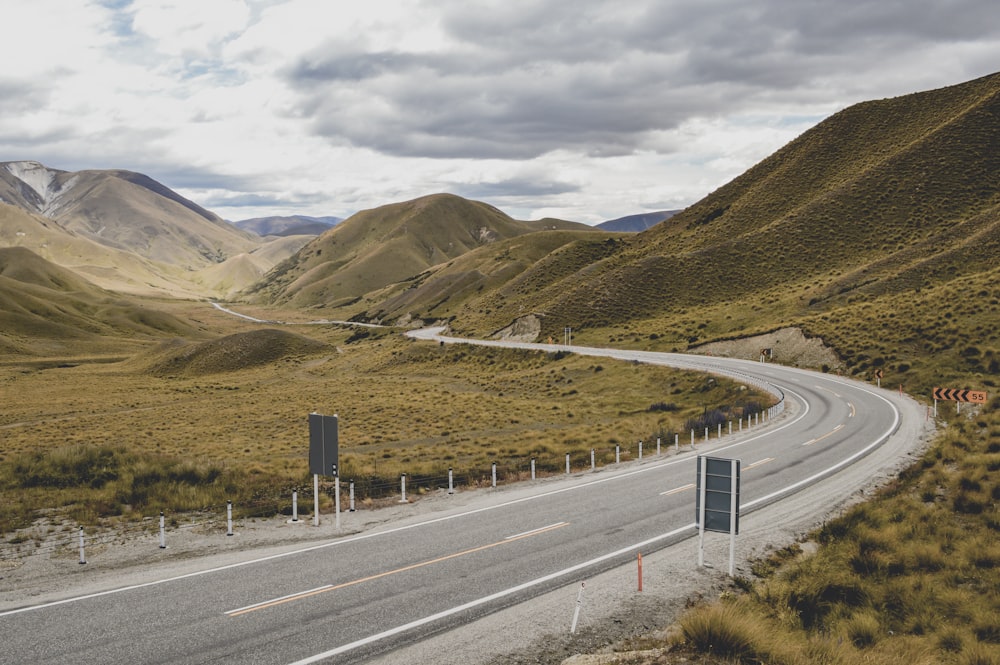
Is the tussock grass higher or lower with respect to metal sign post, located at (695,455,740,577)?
lower

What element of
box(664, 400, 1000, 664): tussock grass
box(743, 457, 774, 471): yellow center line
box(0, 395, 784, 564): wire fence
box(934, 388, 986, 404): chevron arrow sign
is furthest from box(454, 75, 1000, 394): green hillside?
box(664, 400, 1000, 664): tussock grass

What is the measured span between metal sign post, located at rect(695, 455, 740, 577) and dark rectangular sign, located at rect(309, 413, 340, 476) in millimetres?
9800

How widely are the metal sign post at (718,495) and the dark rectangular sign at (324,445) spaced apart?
9800 millimetres

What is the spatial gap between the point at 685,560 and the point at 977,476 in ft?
33.6

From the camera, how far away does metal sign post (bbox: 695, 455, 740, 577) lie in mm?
13226

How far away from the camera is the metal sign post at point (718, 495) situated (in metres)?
13.2

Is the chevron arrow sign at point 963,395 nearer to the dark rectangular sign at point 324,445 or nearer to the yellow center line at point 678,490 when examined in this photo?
the yellow center line at point 678,490

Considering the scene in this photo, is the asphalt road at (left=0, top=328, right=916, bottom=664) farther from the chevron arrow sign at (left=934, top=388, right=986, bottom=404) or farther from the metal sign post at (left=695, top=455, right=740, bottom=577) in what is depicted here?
the chevron arrow sign at (left=934, top=388, right=986, bottom=404)

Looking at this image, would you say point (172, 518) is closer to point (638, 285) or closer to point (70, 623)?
point (70, 623)

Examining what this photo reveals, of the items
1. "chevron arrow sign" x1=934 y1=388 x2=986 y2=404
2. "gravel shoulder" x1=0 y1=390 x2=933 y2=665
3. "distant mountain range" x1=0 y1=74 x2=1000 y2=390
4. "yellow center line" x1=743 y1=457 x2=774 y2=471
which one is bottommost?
"yellow center line" x1=743 y1=457 x2=774 y2=471

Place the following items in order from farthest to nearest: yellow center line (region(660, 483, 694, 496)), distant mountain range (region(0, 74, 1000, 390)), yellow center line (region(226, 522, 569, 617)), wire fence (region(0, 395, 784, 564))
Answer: distant mountain range (region(0, 74, 1000, 390)) → yellow center line (region(660, 483, 694, 496)) → wire fence (region(0, 395, 784, 564)) → yellow center line (region(226, 522, 569, 617))

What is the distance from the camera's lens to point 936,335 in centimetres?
5172

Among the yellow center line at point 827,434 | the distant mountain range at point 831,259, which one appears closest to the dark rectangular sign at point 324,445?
the yellow center line at point 827,434

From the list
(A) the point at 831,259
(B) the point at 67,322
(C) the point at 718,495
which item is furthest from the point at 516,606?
(B) the point at 67,322
